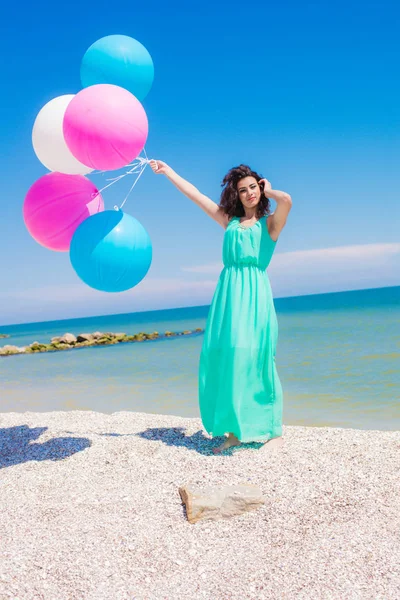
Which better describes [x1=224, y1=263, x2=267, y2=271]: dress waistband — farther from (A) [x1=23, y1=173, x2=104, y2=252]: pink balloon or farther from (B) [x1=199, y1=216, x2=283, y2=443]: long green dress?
(A) [x1=23, y1=173, x2=104, y2=252]: pink balloon

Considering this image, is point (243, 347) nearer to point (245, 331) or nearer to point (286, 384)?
point (245, 331)

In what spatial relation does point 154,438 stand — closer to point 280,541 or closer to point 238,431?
point 238,431

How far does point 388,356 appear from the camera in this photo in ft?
39.3

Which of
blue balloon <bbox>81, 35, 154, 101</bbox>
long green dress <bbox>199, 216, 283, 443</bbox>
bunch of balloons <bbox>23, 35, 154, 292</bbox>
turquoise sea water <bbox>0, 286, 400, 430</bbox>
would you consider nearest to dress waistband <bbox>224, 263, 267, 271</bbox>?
long green dress <bbox>199, 216, 283, 443</bbox>

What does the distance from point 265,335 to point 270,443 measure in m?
0.84

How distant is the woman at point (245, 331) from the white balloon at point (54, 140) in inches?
50.0

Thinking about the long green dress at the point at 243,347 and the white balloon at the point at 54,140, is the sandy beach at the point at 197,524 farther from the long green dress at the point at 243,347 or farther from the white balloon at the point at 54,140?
the white balloon at the point at 54,140

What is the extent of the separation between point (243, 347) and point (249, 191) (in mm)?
1232

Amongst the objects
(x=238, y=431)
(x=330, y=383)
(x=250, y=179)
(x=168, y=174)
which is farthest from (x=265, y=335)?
(x=330, y=383)

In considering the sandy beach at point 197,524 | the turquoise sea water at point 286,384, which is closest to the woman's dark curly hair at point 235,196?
the sandy beach at point 197,524

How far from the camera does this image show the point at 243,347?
4.21 meters

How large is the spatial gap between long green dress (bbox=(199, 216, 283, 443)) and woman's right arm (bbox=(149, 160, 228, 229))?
195 millimetres

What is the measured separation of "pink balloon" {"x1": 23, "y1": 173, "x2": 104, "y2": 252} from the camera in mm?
4293

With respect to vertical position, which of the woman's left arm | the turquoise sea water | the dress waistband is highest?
the woman's left arm
